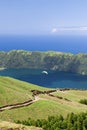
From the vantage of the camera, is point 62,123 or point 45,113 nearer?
point 62,123

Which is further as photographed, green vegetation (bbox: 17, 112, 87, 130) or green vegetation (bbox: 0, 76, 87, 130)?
green vegetation (bbox: 0, 76, 87, 130)

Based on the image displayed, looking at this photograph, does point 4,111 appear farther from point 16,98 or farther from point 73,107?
point 73,107

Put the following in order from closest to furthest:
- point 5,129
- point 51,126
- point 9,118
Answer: point 5,129 → point 51,126 → point 9,118

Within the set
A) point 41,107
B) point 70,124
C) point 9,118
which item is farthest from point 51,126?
point 41,107

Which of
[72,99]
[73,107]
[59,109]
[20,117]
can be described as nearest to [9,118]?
[20,117]

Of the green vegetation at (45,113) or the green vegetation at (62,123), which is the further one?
the green vegetation at (45,113)

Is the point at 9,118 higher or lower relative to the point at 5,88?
lower

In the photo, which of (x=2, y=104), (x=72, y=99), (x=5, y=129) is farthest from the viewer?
(x=72, y=99)

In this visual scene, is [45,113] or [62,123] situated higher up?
[45,113]

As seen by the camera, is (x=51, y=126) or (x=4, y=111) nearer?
(x=51, y=126)
